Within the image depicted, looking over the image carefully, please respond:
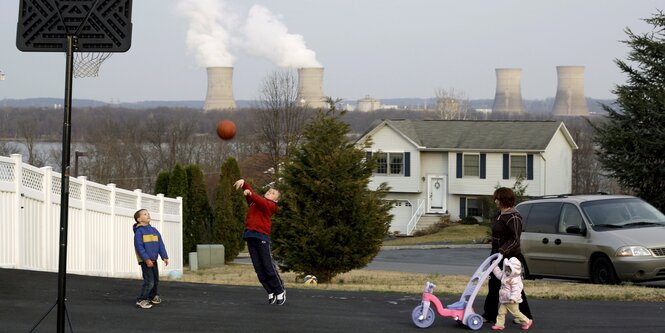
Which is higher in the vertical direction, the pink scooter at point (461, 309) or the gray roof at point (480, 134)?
the gray roof at point (480, 134)

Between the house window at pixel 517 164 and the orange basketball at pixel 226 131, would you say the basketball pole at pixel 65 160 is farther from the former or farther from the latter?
the house window at pixel 517 164

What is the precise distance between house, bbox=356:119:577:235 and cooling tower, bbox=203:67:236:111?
62.4 meters

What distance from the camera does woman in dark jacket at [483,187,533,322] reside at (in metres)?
11.6

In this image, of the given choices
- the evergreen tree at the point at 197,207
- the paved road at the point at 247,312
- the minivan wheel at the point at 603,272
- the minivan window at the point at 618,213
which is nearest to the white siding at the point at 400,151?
the evergreen tree at the point at 197,207

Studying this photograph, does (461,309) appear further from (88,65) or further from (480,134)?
(480,134)

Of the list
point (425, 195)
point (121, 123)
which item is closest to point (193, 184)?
point (425, 195)

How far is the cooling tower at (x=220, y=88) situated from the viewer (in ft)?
414

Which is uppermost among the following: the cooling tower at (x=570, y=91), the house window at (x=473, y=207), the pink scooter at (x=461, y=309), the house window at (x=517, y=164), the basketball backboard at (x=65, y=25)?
the cooling tower at (x=570, y=91)

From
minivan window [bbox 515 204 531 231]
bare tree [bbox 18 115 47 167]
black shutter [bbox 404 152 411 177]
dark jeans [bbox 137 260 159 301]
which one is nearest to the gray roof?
black shutter [bbox 404 152 411 177]

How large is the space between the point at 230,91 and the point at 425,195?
248 feet

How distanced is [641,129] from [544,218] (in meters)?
18.6

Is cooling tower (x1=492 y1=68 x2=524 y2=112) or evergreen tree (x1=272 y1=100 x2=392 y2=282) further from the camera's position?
cooling tower (x1=492 y1=68 x2=524 y2=112)

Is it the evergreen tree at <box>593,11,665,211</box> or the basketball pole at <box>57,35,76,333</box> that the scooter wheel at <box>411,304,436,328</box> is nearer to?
the basketball pole at <box>57,35,76,333</box>

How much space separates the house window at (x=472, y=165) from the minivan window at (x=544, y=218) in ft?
137
